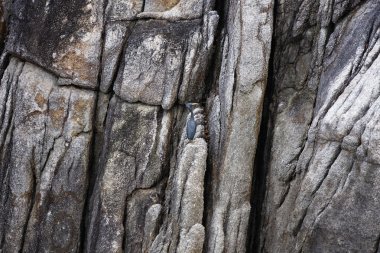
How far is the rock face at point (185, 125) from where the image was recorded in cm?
818

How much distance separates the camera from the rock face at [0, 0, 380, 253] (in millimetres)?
8180

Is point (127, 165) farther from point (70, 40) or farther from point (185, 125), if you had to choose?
point (70, 40)

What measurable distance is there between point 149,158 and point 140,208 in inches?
35.3

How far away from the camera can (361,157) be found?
770cm

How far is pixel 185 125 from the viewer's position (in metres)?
10.1

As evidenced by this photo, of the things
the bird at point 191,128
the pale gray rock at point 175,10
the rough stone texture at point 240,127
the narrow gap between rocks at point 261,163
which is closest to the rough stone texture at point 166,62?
the pale gray rock at point 175,10

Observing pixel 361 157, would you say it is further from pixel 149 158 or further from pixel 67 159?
pixel 67 159

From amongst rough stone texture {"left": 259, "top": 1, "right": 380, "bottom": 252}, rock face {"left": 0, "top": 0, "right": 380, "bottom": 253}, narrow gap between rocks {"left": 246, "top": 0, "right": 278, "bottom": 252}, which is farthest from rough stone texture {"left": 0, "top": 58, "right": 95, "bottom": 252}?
rough stone texture {"left": 259, "top": 1, "right": 380, "bottom": 252}

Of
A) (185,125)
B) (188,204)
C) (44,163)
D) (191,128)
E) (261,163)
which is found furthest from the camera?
(44,163)

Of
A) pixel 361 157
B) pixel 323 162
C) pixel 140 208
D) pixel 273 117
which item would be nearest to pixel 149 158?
pixel 140 208

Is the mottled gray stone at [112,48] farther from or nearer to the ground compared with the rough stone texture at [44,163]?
farther from the ground

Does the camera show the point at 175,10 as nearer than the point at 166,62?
No

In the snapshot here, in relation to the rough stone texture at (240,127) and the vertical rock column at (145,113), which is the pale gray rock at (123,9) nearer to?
the vertical rock column at (145,113)

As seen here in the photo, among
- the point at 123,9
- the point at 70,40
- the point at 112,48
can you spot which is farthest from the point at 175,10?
the point at 70,40
